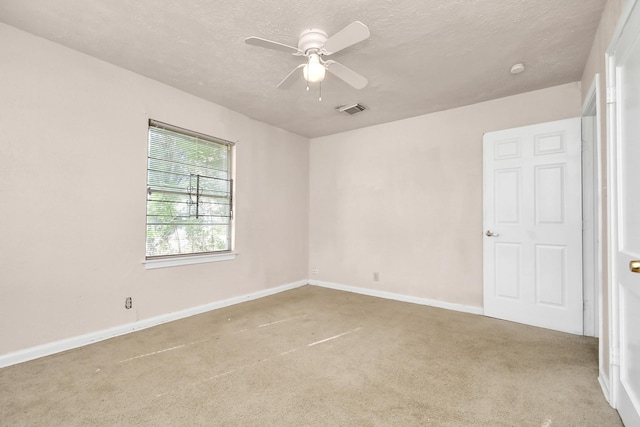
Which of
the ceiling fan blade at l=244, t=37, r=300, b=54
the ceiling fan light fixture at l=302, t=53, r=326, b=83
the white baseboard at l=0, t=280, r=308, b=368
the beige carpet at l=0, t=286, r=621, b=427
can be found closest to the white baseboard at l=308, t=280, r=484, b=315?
the beige carpet at l=0, t=286, r=621, b=427

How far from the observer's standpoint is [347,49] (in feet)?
7.97

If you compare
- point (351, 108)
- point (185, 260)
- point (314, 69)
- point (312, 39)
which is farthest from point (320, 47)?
point (185, 260)

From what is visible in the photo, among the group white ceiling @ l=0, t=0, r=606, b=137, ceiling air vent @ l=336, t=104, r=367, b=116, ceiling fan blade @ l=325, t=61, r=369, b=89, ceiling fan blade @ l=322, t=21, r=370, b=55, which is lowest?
ceiling fan blade @ l=325, t=61, r=369, b=89

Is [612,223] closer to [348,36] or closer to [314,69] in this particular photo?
[348,36]

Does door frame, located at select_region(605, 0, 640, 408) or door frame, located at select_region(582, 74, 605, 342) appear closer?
door frame, located at select_region(605, 0, 640, 408)

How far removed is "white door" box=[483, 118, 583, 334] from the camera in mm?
2922

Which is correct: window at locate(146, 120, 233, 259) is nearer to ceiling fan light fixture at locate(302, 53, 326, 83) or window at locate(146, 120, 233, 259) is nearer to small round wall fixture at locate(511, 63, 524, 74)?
ceiling fan light fixture at locate(302, 53, 326, 83)

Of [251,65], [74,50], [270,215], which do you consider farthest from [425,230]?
[74,50]

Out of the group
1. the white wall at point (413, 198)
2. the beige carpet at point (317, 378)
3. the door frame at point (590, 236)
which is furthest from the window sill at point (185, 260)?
the door frame at point (590, 236)

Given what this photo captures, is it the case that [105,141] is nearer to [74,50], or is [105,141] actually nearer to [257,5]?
[74,50]

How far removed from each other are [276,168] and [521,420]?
3928 mm

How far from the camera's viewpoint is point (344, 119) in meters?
4.23

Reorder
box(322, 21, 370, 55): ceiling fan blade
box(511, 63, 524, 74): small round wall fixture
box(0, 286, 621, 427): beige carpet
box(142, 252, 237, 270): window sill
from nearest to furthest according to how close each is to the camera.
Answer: box(0, 286, 621, 427): beige carpet
box(322, 21, 370, 55): ceiling fan blade
box(511, 63, 524, 74): small round wall fixture
box(142, 252, 237, 270): window sill

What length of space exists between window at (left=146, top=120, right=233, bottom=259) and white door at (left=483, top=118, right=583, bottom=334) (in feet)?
10.7
